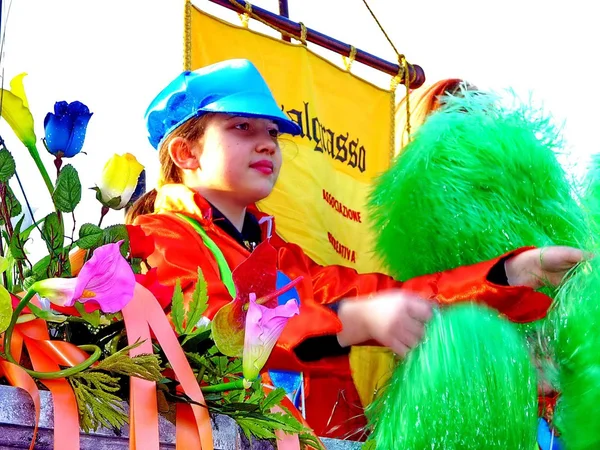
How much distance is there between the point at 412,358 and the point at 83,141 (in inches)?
20.8

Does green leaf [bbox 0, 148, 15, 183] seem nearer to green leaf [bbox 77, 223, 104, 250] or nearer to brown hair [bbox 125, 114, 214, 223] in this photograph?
green leaf [bbox 77, 223, 104, 250]

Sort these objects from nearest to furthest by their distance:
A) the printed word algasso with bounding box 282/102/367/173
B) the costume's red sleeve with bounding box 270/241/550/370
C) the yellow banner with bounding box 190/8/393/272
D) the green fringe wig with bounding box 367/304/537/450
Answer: the green fringe wig with bounding box 367/304/537/450
the costume's red sleeve with bounding box 270/241/550/370
the yellow banner with bounding box 190/8/393/272
the printed word algasso with bounding box 282/102/367/173

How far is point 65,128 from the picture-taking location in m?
1.11

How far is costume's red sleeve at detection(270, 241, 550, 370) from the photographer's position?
4.57ft

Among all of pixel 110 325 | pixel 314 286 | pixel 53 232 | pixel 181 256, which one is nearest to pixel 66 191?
pixel 53 232

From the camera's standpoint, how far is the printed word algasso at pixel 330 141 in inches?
97.6

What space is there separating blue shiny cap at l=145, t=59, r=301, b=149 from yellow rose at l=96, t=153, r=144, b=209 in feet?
2.30

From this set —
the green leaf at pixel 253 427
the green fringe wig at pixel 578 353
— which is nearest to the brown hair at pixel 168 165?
the green fringe wig at pixel 578 353

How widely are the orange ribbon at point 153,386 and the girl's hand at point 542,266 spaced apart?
77cm

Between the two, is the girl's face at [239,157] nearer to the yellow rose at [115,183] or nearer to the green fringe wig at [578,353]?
the green fringe wig at [578,353]

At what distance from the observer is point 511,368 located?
1279 mm

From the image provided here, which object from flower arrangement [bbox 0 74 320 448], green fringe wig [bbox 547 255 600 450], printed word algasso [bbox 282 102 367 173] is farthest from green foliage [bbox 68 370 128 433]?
printed word algasso [bbox 282 102 367 173]

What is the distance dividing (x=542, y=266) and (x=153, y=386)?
84 cm

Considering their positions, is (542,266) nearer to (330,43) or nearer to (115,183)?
(115,183)
